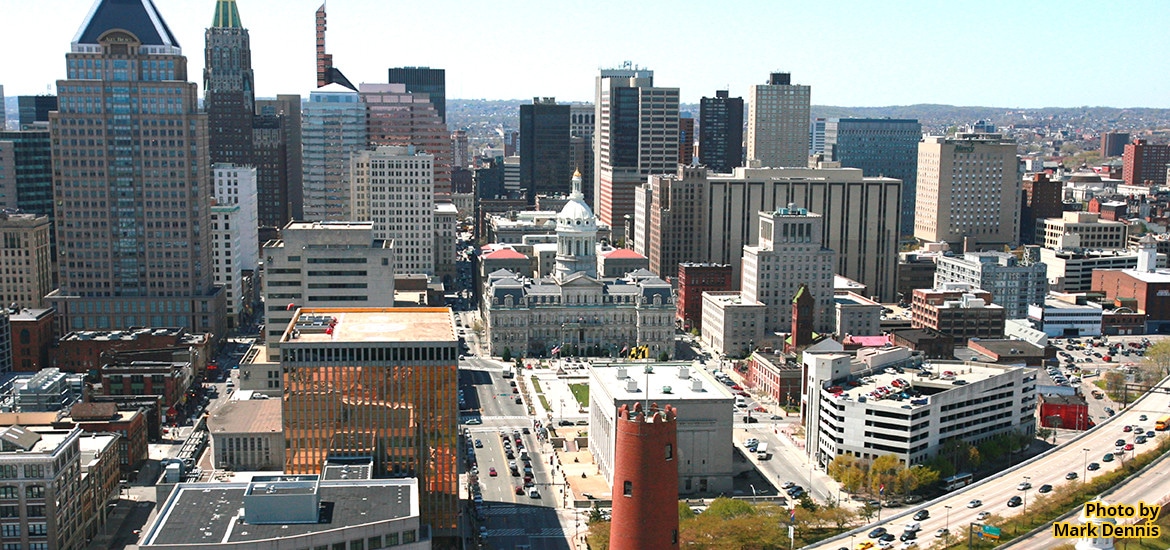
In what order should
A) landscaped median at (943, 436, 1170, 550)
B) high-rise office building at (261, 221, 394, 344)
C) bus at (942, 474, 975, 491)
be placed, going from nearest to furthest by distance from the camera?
landscaped median at (943, 436, 1170, 550)
bus at (942, 474, 975, 491)
high-rise office building at (261, 221, 394, 344)

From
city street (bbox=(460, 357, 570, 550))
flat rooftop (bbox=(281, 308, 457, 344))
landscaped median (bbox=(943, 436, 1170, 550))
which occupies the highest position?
flat rooftop (bbox=(281, 308, 457, 344))

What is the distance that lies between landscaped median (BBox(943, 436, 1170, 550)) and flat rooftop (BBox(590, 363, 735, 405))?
31601 mm

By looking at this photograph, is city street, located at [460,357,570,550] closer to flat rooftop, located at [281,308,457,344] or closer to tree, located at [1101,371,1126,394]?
flat rooftop, located at [281,308,457,344]

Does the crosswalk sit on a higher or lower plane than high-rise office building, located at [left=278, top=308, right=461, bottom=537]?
lower

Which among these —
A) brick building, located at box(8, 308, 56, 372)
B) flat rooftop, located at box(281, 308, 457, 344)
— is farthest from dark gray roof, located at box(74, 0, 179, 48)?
flat rooftop, located at box(281, 308, 457, 344)

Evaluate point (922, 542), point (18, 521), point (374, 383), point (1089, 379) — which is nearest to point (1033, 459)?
point (922, 542)

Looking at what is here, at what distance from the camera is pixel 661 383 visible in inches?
5546

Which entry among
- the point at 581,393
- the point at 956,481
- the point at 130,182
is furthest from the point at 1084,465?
the point at 130,182

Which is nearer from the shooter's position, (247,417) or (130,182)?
(247,417)

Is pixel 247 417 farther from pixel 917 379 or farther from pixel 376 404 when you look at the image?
pixel 917 379

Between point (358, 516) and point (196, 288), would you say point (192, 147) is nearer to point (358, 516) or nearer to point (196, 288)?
point (196, 288)

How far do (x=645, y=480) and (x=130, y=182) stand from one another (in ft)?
468

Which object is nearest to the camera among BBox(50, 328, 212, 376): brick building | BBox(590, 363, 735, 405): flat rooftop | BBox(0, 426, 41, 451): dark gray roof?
BBox(0, 426, 41, 451): dark gray roof

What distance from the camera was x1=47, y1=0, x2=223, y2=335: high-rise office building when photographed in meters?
190
